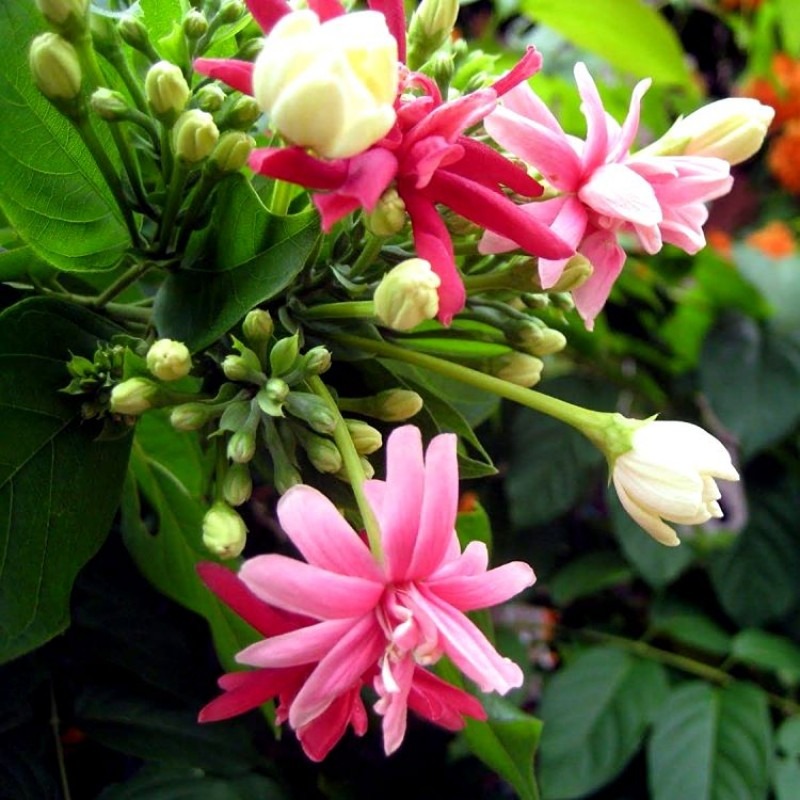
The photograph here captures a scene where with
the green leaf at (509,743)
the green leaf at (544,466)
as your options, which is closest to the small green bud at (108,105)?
the green leaf at (509,743)

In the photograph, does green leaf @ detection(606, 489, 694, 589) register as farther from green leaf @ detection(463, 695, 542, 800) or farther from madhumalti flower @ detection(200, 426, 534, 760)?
madhumalti flower @ detection(200, 426, 534, 760)

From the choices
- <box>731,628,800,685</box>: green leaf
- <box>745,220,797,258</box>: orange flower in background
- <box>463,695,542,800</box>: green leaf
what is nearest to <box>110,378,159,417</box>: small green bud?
<box>463,695,542,800</box>: green leaf

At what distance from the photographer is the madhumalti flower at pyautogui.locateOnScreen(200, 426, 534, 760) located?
246 millimetres

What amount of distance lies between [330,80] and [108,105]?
88mm

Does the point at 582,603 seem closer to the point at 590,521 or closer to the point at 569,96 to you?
the point at 590,521

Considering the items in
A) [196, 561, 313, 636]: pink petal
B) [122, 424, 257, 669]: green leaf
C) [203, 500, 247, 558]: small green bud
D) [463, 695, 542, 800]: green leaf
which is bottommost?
[463, 695, 542, 800]: green leaf

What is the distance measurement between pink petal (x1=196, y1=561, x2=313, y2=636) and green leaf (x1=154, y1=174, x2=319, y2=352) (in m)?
0.07

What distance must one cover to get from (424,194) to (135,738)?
0.30 m

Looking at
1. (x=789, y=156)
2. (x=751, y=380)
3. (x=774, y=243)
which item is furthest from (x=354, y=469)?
(x=789, y=156)

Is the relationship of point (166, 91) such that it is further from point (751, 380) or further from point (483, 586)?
point (751, 380)

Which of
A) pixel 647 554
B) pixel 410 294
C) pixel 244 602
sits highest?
pixel 410 294

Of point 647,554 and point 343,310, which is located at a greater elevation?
point 343,310

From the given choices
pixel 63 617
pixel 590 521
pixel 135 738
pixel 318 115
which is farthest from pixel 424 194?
pixel 590 521

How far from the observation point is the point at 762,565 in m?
0.76
